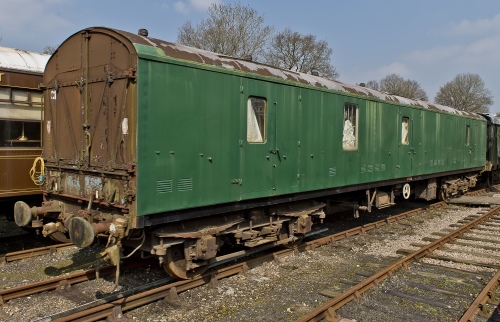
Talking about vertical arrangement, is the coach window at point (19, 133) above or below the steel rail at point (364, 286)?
above

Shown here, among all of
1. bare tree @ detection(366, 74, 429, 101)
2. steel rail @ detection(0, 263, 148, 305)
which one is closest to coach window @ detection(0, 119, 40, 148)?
steel rail @ detection(0, 263, 148, 305)

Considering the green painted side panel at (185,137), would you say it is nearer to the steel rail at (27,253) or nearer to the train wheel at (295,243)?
the train wheel at (295,243)

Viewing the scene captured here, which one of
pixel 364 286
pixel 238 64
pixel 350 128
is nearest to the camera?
pixel 364 286

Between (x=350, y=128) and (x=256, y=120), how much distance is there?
10.0ft

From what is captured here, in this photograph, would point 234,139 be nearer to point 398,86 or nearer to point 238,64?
point 238,64

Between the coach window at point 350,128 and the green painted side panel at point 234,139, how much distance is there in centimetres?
11

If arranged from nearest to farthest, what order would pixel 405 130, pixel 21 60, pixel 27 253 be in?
pixel 27 253 < pixel 21 60 < pixel 405 130

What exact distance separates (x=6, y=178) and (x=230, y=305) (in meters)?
4.90

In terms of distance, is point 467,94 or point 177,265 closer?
point 177,265

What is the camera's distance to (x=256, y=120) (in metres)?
6.75

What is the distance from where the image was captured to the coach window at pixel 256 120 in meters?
6.63

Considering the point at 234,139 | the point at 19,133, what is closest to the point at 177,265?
the point at 234,139

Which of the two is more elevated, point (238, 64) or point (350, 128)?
point (238, 64)

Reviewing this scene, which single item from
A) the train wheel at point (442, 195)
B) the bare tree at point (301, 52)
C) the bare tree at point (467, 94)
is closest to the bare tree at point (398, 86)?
the bare tree at point (467, 94)
